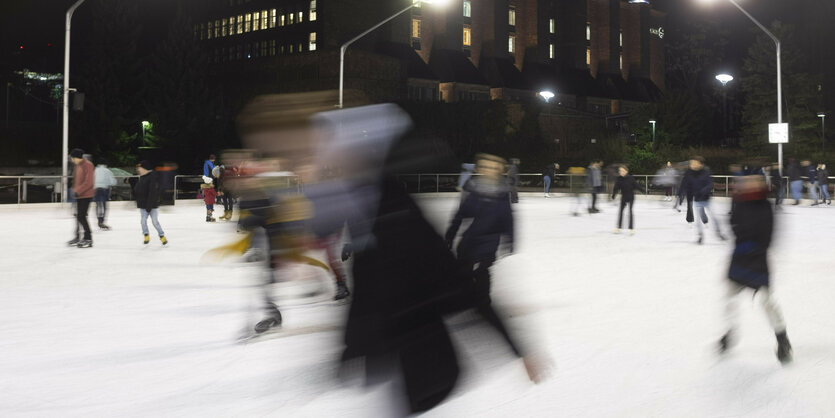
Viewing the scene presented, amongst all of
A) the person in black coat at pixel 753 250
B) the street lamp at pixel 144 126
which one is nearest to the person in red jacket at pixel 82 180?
the person in black coat at pixel 753 250

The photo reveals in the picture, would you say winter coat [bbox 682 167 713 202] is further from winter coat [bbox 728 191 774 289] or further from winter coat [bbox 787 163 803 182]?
winter coat [bbox 787 163 803 182]

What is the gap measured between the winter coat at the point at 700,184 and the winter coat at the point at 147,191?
963cm

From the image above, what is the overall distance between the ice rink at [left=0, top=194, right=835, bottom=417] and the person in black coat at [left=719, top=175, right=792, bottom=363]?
184 mm

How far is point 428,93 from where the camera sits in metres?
65.1

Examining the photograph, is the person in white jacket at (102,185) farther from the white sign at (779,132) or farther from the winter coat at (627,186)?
the white sign at (779,132)

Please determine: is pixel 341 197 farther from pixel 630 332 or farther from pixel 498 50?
pixel 498 50

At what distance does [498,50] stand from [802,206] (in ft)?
147

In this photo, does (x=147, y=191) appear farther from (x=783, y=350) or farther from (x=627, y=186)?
(x=783, y=350)

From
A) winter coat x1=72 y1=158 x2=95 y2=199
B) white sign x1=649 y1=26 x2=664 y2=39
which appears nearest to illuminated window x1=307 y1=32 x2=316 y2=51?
white sign x1=649 y1=26 x2=664 y2=39

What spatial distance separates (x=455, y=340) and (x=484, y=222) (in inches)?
94.5

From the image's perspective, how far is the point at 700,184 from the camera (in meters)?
14.7

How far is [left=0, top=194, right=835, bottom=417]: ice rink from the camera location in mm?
4363

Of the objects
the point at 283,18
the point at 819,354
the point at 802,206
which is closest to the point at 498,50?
the point at 283,18

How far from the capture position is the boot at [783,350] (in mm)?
5398
